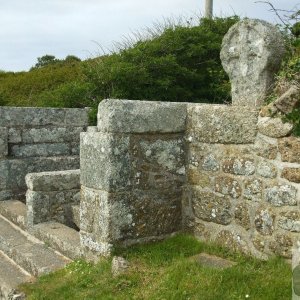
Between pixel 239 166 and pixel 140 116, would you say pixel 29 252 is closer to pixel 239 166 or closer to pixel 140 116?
pixel 140 116

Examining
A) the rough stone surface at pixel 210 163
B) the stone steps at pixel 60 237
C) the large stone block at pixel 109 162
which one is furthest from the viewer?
the stone steps at pixel 60 237

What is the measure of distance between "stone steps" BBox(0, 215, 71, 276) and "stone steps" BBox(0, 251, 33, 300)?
0.06 meters

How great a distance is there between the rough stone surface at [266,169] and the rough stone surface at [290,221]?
30 cm

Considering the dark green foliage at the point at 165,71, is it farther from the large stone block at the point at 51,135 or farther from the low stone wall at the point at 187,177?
the low stone wall at the point at 187,177

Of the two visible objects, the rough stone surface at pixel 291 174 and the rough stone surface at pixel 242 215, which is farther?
the rough stone surface at pixel 242 215

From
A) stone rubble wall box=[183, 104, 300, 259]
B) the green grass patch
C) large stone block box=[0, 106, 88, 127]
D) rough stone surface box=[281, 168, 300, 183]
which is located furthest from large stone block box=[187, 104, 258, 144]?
large stone block box=[0, 106, 88, 127]

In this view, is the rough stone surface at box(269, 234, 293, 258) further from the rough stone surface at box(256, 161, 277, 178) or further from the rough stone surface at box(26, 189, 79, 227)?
the rough stone surface at box(26, 189, 79, 227)

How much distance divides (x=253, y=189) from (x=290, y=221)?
416 mm

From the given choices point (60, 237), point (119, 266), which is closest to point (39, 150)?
point (60, 237)

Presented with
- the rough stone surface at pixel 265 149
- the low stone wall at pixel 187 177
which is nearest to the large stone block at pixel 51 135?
the low stone wall at pixel 187 177

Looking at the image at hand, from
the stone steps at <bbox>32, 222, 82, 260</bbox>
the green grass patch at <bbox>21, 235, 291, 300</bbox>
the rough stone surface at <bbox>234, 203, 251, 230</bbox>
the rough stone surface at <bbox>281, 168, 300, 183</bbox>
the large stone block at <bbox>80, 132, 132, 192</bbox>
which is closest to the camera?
the green grass patch at <bbox>21, 235, 291, 300</bbox>

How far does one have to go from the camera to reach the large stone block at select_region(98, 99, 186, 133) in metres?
3.84

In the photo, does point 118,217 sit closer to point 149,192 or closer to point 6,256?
point 149,192

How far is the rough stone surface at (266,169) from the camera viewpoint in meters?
3.45
